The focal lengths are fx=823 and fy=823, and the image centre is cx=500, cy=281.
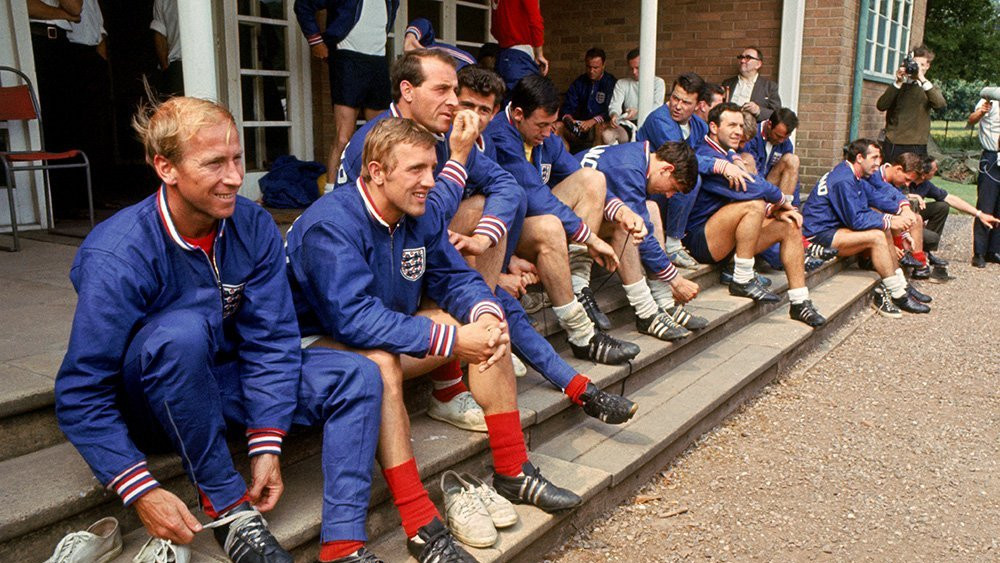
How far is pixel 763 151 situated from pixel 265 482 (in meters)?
5.82

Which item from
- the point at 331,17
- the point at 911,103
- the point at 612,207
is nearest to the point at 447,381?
the point at 612,207

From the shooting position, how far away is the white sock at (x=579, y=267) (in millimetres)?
4008

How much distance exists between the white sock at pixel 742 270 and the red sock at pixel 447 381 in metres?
2.80

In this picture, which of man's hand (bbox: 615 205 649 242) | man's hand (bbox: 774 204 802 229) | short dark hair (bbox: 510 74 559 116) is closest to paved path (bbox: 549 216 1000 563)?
man's hand (bbox: 774 204 802 229)

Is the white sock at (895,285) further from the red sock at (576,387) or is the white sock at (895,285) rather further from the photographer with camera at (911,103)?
the red sock at (576,387)

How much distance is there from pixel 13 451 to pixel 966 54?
26100mm

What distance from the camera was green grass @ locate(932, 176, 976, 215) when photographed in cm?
1355

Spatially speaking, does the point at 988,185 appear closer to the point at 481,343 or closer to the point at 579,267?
the point at 579,267

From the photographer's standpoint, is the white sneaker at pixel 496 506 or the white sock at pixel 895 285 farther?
the white sock at pixel 895 285

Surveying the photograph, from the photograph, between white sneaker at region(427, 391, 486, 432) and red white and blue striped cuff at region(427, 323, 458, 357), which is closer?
red white and blue striped cuff at region(427, 323, 458, 357)

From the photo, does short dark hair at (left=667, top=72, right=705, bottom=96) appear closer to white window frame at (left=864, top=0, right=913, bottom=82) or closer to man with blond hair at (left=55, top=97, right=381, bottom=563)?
man with blond hair at (left=55, top=97, right=381, bottom=563)

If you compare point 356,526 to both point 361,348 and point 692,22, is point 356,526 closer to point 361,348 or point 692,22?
point 361,348

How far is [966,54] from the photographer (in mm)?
22922

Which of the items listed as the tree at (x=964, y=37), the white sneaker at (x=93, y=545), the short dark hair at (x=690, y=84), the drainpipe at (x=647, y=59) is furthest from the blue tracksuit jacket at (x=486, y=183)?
the tree at (x=964, y=37)
